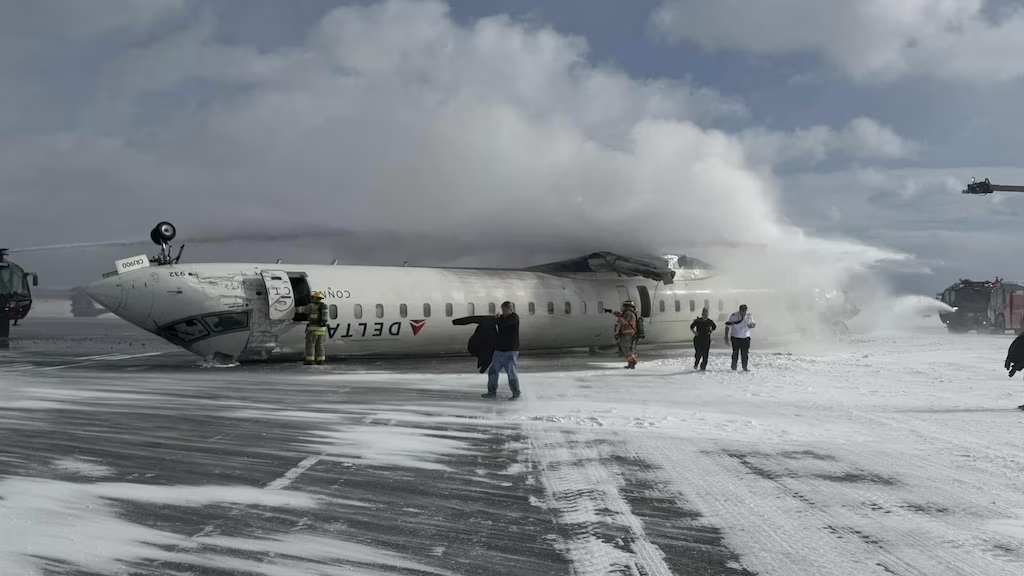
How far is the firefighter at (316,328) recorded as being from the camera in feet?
71.8

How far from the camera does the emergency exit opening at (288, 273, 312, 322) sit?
22.2m

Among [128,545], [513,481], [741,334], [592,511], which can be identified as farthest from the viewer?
[741,334]

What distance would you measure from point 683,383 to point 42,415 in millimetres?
12685

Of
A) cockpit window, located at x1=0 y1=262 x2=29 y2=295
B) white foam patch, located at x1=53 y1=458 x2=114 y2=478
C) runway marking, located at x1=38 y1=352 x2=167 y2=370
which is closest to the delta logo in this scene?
runway marking, located at x1=38 y1=352 x2=167 y2=370

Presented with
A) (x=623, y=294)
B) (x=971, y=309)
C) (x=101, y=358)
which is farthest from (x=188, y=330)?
(x=971, y=309)

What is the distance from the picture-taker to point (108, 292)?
2039 centimetres

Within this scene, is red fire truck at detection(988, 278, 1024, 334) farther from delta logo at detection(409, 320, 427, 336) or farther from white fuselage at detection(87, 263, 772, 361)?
delta logo at detection(409, 320, 427, 336)

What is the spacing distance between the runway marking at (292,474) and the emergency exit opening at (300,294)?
1370cm

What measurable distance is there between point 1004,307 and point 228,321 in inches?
1848

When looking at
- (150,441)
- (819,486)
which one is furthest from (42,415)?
(819,486)

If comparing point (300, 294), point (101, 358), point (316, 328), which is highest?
point (300, 294)

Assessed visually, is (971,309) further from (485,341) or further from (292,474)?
(292,474)

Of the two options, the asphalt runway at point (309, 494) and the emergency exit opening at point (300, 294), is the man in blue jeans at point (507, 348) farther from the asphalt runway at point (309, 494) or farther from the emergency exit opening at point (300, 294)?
the emergency exit opening at point (300, 294)

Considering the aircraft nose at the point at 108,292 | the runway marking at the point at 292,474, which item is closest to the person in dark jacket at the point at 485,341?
the runway marking at the point at 292,474
